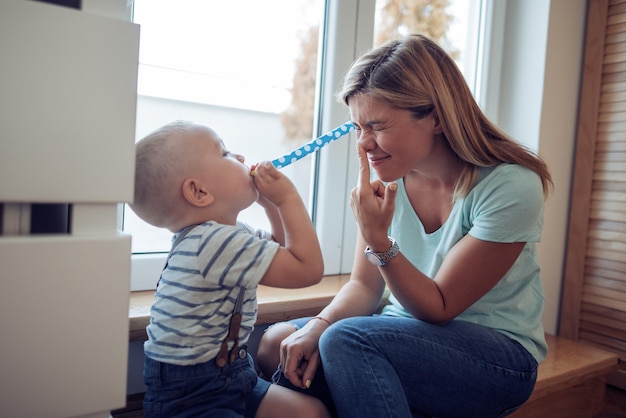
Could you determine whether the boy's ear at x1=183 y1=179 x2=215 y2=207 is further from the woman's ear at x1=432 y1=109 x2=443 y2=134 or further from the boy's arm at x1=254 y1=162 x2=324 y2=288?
the woman's ear at x1=432 y1=109 x2=443 y2=134

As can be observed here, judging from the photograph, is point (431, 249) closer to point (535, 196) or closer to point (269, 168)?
point (535, 196)

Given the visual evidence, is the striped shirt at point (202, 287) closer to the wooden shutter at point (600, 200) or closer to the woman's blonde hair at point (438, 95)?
the woman's blonde hair at point (438, 95)

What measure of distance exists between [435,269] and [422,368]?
218 mm

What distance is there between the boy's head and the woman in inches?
8.5

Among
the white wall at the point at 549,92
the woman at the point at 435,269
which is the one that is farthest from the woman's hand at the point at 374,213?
the white wall at the point at 549,92

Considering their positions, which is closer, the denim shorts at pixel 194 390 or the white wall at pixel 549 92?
the denim shorts at pixel 194 390

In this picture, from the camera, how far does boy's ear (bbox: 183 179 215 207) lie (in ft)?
2.41

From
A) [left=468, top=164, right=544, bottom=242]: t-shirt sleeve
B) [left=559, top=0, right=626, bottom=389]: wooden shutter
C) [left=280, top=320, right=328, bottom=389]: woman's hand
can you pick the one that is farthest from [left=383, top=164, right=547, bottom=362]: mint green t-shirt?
[left=559, top=0, right=626, bottom=389]: wooden shutter

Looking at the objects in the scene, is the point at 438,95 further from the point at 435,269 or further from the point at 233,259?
the point at 233,259

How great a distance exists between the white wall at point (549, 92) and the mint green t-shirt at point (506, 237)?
663mm

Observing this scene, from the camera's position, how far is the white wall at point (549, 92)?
1.50 m

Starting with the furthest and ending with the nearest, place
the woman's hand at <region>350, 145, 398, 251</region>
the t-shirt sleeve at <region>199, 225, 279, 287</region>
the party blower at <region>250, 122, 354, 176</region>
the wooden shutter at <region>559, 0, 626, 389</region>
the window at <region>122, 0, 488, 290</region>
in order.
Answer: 1. the wooden shutter at <region>559, 0, 626, 389</region>
2. the window at <region>122, 0, 488, 290</region>
3. the party blower at <region>250, 122, 354, 176</region>
4. the woman's hand at <region>350, 145, 398, 251</region>
5. the t-shirt sleeve at <region>199, 225, 279, 287</region>

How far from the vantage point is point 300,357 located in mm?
873

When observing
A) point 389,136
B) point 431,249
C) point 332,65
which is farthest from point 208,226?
point 332,65
